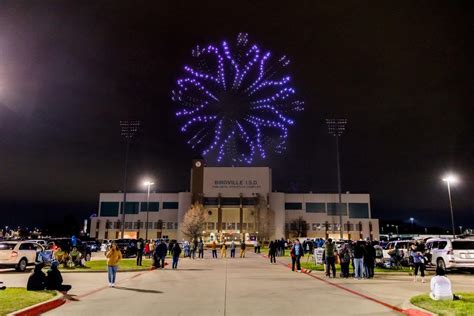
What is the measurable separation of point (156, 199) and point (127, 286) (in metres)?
83.1

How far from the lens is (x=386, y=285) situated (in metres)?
16.8

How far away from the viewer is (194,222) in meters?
87.6

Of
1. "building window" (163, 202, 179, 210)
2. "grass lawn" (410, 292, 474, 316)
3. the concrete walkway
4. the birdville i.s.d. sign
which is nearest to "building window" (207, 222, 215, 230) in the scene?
the birdville i.s.d. sign

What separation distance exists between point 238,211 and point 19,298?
8711 cm

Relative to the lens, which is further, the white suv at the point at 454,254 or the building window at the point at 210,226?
the building window at the point at 210,226

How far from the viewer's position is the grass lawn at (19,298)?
34.2 ft

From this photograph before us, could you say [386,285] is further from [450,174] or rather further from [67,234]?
[67,234]

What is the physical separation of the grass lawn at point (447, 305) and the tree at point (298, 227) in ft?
274

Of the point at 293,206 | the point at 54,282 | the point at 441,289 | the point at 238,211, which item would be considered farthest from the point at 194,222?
the point at 441,289

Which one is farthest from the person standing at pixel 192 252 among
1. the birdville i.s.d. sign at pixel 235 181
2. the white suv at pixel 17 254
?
the birdville i.s.d. sign at pixel 235 181

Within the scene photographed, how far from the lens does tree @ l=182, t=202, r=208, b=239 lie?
87125mm

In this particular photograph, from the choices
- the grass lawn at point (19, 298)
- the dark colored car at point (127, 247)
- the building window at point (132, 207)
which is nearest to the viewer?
the grass lawn at point (19, 298)

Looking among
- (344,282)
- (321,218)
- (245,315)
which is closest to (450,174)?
(344,282)

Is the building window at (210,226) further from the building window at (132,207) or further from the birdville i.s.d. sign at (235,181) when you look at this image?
the building window at (132,207)
